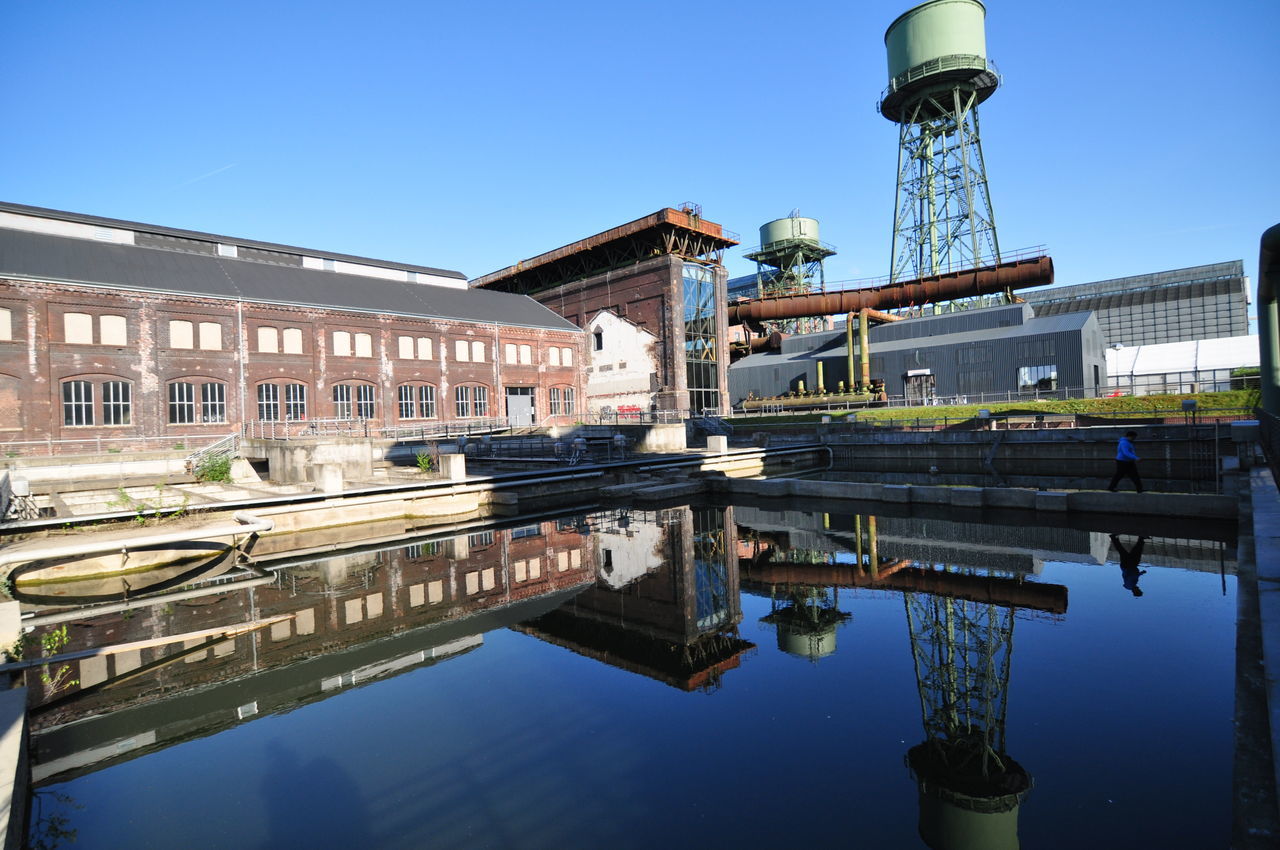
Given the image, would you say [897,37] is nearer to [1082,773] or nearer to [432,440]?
[432,440]

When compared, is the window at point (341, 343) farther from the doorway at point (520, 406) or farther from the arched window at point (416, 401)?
the doorway at point (520, 406)

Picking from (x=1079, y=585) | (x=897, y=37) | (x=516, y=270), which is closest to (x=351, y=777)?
(x=1079, y=585)

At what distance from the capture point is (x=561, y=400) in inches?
1725

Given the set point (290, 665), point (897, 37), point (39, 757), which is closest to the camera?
point (39, 757)

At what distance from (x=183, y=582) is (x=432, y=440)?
1946 cm

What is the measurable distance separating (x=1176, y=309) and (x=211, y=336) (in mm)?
67754

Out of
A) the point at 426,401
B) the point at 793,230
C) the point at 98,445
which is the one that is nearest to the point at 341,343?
the point at 426,401

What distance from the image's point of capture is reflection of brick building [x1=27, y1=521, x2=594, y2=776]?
6.42 meters

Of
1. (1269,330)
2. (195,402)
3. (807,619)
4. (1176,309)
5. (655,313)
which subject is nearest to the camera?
(807,619)

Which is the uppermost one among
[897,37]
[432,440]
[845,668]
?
[897,37]

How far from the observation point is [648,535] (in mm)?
14086

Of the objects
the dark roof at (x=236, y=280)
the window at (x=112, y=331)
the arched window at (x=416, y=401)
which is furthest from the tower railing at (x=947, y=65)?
the window at (x=112, y=331)

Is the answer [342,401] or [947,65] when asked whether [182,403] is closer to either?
[342,401]

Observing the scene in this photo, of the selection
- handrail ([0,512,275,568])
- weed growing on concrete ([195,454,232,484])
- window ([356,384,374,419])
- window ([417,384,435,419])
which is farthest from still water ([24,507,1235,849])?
window ([417,384,435,419])
